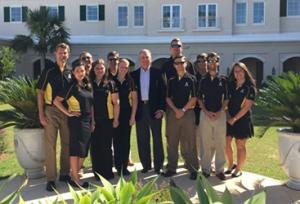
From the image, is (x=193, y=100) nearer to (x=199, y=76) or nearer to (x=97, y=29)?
(x=199, y=76)

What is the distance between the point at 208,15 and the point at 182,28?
189 centimetres

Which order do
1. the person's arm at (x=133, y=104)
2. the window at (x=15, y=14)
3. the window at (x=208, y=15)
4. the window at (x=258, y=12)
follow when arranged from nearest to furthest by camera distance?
the person's arm at (x=133, y=104) → the window at (x=258, y=12) → the window at (x=208, y=15) → the window at (x=15, y=14)

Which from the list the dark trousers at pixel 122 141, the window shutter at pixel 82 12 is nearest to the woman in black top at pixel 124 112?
→ the dark trousers at pixel 122 141

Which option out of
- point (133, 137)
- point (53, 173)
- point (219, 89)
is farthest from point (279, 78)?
point (133, 137)

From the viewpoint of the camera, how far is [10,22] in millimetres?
34375

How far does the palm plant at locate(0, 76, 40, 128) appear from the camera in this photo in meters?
6.96

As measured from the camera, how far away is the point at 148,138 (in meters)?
7.43

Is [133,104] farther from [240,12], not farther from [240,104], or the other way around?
[240,12]

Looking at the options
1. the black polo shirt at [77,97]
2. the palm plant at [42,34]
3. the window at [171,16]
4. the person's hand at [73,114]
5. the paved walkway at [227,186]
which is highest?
the window at [171,16]

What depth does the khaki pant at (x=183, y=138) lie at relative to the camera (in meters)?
7.05

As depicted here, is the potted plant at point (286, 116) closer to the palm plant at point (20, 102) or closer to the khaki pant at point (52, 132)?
the khaki pant at point (52, 132)

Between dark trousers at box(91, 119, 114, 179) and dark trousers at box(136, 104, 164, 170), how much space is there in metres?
0.55

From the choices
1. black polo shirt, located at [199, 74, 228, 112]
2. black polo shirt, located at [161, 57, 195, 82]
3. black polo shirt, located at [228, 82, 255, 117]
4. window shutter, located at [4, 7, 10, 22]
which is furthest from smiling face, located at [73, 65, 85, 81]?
window shutter, located at [4, 7, 10, 22]

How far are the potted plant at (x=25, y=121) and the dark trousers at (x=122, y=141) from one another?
1047mm
